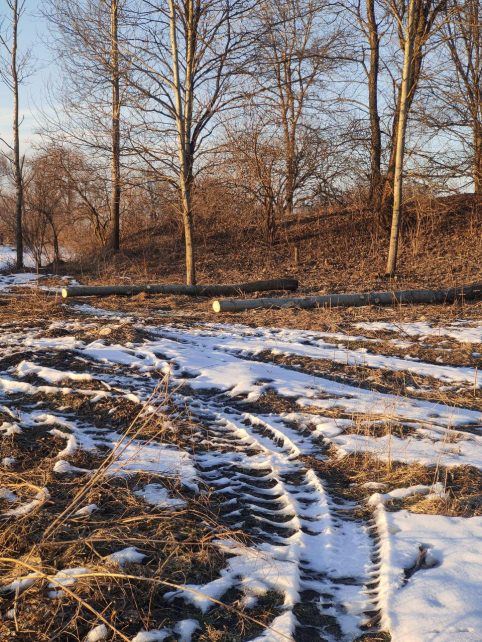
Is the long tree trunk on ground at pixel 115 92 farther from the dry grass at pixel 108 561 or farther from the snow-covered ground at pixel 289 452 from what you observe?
the dry grass at pixel 108 561

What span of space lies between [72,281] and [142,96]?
7.30 metres

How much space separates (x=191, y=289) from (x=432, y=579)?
34.7 ft

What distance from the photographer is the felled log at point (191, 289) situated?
480 inches

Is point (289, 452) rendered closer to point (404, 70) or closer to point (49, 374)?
point (49, 374)

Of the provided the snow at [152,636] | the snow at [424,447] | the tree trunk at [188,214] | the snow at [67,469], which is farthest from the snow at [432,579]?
the tree trunk at [188,214]

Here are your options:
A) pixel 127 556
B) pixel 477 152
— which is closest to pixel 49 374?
pixel 127 556

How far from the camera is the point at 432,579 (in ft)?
8.87

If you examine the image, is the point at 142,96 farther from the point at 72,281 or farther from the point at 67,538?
the point at 67,538

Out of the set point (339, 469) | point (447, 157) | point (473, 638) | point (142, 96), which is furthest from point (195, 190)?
point (473, 638)

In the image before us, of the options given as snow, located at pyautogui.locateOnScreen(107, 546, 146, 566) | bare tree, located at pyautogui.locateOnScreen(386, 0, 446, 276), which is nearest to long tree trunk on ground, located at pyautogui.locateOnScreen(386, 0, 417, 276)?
bare tree, located at pyautogui.locateOnScreen(386, 0, 446, 276)

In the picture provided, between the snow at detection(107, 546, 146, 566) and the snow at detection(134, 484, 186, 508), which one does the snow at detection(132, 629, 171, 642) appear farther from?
the snow at detection(134, 484, 186, 508)

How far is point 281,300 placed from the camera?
1065 cm

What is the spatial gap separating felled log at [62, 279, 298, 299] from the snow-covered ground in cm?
407

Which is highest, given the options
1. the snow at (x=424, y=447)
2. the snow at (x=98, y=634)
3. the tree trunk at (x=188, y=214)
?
the tree trunk at (x=188, y=214)
